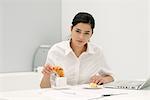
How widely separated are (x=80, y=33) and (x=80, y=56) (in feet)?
0.51

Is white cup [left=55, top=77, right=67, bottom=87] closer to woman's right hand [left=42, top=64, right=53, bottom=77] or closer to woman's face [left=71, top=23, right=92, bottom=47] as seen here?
woman's right hand [left=42, top=64, right=53, bottom=77]

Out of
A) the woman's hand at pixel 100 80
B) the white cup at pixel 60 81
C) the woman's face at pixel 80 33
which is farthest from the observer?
the woman's face at pixel 80 33

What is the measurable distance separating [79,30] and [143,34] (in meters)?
0.88

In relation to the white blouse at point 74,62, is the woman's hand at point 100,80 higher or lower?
lower

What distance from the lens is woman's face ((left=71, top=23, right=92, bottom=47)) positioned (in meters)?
1.87

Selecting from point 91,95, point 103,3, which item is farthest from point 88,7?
point 91,95

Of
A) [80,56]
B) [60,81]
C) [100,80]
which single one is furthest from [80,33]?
[60,81]

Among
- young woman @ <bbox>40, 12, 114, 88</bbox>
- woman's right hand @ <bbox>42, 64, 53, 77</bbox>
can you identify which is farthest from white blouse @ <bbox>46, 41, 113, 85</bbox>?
woman's right hand @ <bbox>42, 64, 53, 77</bbox>

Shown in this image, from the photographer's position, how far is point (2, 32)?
289 centimetres

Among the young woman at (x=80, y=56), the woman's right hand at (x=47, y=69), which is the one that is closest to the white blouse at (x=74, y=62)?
the young woman at (x=80, y=56)

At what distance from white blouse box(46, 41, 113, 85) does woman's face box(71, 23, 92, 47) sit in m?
0.07

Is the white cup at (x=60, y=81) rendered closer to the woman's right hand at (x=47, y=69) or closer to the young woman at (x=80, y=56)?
the woman's right hand at (x=47, y=69)

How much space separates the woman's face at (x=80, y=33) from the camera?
187 centimetres

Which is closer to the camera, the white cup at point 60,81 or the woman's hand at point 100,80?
the white cup at point 60,81
